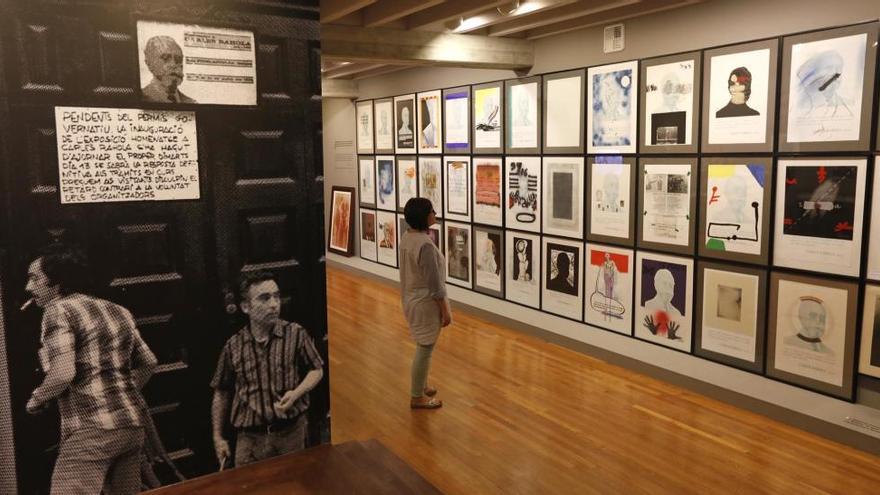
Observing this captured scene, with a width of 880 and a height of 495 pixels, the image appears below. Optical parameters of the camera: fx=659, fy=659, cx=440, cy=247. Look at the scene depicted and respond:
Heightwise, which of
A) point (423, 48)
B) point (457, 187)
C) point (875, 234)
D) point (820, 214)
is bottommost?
point (875, 234)

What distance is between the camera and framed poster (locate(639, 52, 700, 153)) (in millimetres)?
4953

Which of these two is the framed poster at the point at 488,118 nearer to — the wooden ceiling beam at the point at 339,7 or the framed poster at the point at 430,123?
the framed poster at the point at 430,123

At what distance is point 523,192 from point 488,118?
94 centimetres

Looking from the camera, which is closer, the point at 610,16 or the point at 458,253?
the point at 610,16

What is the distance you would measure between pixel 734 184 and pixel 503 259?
2810 mm

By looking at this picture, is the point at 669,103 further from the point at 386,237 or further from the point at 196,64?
the point at 386,237

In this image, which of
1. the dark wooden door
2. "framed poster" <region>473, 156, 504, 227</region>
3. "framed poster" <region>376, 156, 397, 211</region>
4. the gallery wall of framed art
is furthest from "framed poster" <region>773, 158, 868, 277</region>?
"framed poster" <region>376, 156, 397, 211</region>

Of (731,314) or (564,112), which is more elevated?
(564,112)

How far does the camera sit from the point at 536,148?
21.2 feet

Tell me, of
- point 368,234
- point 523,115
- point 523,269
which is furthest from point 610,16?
point 368,234

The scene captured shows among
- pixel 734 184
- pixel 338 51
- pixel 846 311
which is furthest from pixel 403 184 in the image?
pixel 846 311

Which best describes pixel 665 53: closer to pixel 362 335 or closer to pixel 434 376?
pixel 434 376

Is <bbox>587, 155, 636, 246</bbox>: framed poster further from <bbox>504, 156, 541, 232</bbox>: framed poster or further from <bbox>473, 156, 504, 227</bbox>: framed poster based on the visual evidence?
<bbox>473, 156, 504, 227</bbox>: framed poster

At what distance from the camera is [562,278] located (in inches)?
249
